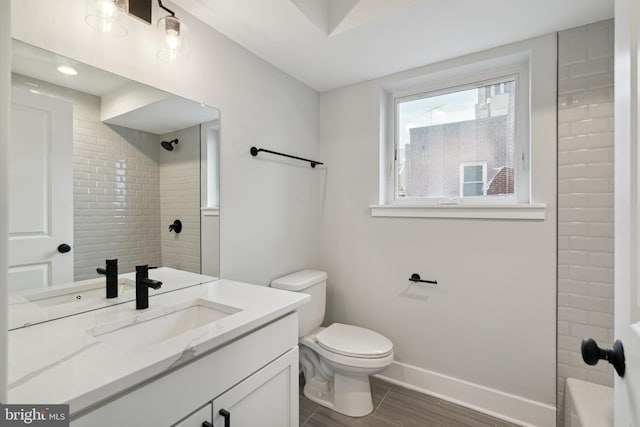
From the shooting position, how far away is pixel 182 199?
4.70 feet

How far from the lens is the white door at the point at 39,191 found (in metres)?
0.92

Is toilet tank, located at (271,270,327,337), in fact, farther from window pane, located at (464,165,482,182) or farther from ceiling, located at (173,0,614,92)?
ceiling, located at (173,0,614,92)

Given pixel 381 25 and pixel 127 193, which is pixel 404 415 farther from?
pixel 381 25

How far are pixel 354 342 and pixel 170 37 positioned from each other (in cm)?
183

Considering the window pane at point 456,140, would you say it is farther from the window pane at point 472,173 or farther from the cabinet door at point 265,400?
the cabinet door at point 265,400

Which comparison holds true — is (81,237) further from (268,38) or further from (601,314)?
(601,314)

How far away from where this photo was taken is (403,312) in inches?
81.7

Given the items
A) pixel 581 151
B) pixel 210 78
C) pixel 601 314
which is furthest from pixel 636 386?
pixel 210 78

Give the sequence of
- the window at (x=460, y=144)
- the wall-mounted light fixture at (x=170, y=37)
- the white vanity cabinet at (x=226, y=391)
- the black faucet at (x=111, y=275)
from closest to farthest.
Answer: the white vanity cabinet at (x=226, y=391) → the black faucet at (x=111, y=275) → the wall-mounted light fixture at (x=170, y=37) → the window at (x=460, y=144)

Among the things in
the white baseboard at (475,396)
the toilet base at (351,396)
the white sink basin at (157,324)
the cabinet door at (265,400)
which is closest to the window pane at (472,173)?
the white baseboard at (475,396)

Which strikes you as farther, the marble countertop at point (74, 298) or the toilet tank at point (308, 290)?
the toilet tank at point (308, 290)
